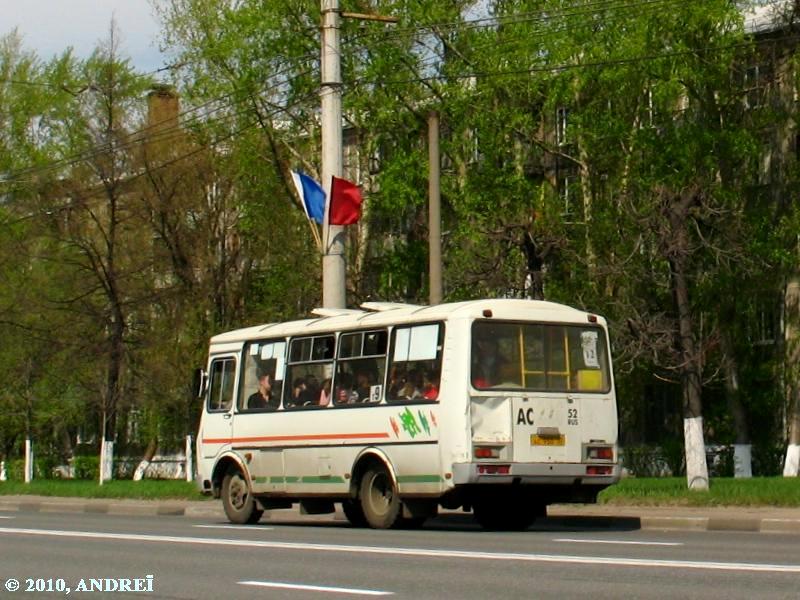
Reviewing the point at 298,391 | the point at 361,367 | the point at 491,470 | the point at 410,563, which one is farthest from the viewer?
the point at 298,391

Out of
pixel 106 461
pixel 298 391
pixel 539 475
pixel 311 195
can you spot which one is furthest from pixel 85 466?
pixel 539 475

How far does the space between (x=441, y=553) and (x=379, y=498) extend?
21.7 feet

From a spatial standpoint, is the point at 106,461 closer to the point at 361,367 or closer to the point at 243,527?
the point at 243,527

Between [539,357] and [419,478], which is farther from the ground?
[539,357]

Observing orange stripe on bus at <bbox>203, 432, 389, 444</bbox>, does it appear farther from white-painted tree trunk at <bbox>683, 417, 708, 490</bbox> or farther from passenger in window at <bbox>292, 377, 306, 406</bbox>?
white-painted tree trunk at <bbox>683, 417, 708, 490</bbox>

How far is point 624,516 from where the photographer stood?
2223cm

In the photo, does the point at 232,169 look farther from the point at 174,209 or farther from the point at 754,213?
the point at 754,213

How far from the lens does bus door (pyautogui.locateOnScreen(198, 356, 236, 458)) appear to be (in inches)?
990

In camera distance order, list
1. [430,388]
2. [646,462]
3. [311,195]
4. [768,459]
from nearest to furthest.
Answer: [430,388] < [311,195] < [768,459] < [646,462]

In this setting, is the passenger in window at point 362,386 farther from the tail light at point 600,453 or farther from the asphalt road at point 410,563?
the tail light at point 600,453

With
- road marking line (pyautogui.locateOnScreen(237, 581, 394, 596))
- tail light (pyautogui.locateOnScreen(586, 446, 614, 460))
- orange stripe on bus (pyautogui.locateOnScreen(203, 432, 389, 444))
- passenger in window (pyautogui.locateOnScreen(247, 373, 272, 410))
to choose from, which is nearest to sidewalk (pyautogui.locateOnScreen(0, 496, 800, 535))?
tail light (pyautogui.locateOnScreen(586, 446, 614, 460))

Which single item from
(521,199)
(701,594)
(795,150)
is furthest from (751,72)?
(701,594)

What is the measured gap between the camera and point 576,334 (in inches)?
853

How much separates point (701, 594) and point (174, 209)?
1451 inches
